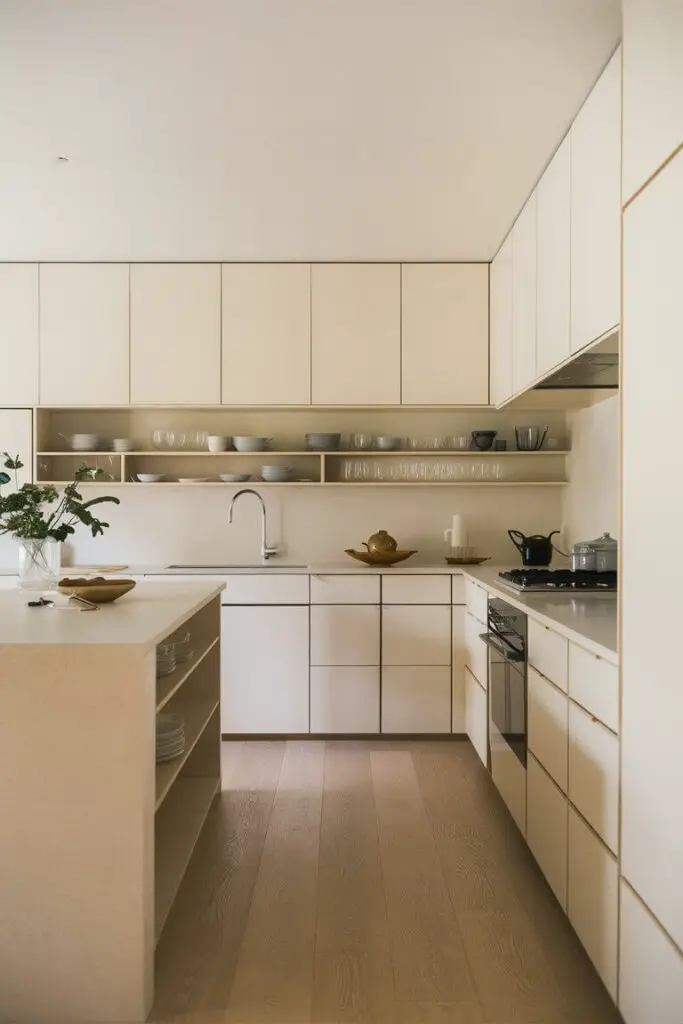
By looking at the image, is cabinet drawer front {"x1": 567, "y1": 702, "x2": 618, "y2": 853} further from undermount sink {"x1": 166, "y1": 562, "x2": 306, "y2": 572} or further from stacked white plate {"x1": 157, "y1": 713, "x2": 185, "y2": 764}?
undermount sink {"x1": 166, "y1": 562, "x2": 306, "y2": 572}

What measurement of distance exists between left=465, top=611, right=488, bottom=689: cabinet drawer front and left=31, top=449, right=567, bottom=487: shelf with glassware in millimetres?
966

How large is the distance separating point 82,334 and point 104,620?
9.12 feet

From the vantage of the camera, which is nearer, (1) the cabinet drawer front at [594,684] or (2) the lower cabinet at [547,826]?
(1) the cabinet drawer front at [594,684]

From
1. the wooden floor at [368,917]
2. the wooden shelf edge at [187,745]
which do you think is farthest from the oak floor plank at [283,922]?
the wooden shelf edge at [187,745]

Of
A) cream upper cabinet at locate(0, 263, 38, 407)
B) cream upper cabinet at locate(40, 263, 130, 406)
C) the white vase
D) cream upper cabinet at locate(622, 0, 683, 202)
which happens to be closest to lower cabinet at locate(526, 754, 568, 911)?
cream upper cabinet at locate(622, 0, 683, 202)

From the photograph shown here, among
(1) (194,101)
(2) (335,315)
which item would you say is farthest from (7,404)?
(1) (194,101)

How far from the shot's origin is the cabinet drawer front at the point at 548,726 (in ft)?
7.78

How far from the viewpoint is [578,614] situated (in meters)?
2.60

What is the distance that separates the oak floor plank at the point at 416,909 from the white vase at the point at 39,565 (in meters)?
1.61

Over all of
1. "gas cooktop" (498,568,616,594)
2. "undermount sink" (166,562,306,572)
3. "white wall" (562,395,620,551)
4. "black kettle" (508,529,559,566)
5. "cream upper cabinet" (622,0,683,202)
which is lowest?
"undermount sink" (166,562,306,572)

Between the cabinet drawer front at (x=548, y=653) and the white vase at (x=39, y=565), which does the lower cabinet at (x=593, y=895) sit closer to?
the cabinet drawer front at (x=548, y=653)

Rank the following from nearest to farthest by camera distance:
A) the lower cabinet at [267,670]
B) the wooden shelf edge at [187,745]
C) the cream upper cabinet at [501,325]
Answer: the wooden shelf edge at [187,745]
the cream upper cabinet at [501,325]
the lower cabinet at [267,670]

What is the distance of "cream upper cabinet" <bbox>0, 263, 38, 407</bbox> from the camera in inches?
182

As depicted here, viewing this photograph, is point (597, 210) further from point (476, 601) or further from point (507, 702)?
point (476, 601)
